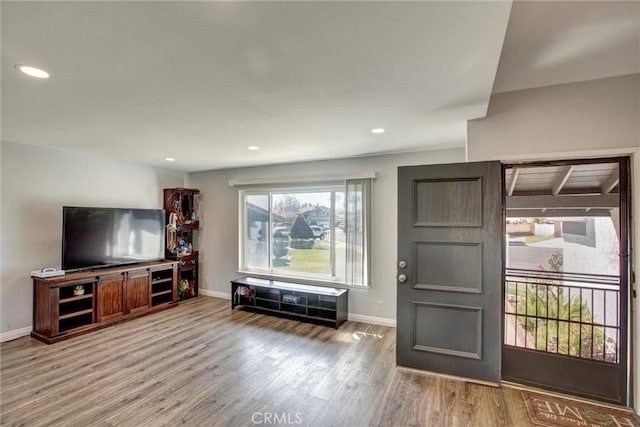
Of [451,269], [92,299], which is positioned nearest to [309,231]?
[451,269]

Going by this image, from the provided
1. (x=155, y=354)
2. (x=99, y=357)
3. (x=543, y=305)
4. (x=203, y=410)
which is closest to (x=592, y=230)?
(x=543, y=305)

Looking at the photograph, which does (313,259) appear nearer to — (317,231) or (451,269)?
(317,231)

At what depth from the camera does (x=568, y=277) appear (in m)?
2.66

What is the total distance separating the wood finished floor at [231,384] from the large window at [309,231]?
1076 millimetres

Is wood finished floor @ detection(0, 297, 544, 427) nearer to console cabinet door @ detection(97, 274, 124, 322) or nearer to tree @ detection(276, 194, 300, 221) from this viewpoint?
console cabinet door @ detection(97, 274, 124, 322)

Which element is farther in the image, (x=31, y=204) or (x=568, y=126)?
(x=31, y=204)

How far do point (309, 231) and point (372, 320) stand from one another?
1644 mm

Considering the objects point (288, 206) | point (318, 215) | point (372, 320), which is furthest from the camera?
point (288, 206)

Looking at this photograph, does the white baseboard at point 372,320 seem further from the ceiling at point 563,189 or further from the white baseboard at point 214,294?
the white baseboard at point 214,294

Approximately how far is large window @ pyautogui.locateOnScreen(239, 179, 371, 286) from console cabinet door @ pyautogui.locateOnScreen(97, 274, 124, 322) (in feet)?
6.08

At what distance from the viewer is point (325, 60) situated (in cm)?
168

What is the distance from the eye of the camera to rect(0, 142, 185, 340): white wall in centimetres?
349

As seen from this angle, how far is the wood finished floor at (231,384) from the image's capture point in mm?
2186

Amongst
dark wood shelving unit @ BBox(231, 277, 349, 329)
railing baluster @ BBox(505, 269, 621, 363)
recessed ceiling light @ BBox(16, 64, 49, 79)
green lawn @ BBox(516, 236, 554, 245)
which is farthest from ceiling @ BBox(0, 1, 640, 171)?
dark wood shelving unit @ BBox(231, 277, 349, 329)
